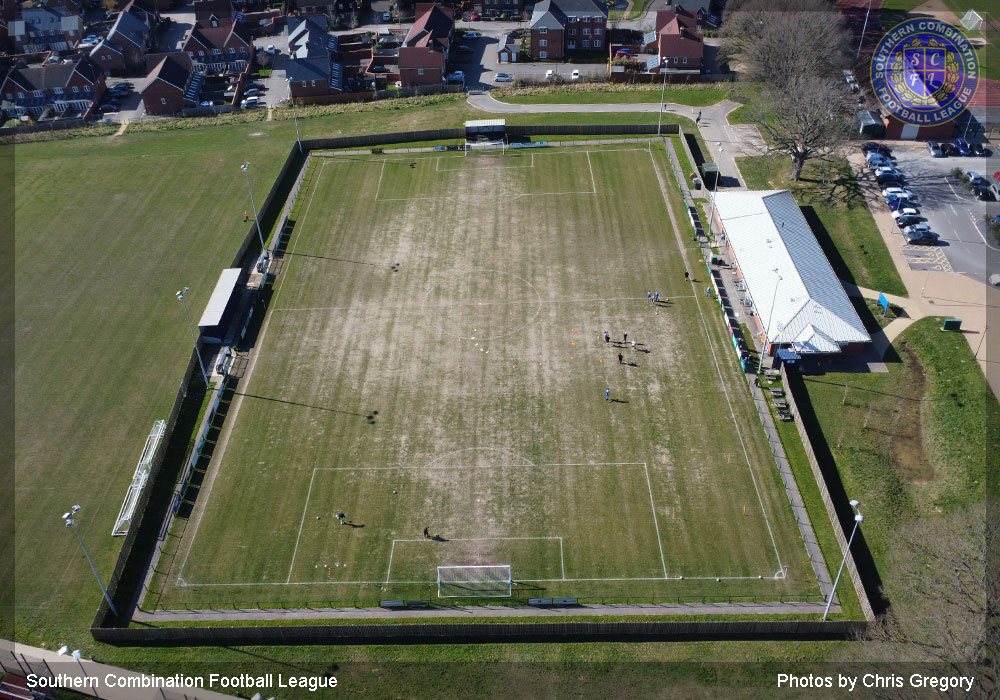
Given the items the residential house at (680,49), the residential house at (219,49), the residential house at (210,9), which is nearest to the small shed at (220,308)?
the residential house at (219,49)

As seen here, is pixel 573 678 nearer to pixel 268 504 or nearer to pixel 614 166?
pixel 268 504

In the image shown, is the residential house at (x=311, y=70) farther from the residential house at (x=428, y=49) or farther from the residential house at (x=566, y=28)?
the residential house at (x=566, y=28)

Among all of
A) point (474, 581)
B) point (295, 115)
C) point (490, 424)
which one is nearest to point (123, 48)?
point (295, 115)

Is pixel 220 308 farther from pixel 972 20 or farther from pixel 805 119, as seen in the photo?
pixel 972 20

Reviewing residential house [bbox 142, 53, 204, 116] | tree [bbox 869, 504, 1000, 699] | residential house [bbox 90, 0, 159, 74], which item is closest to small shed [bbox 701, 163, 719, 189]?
tree [bbox 869, 504, 1000, 699]

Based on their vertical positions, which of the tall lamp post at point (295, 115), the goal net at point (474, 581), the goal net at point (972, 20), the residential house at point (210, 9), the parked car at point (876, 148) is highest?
the goal net at point (972, 20)

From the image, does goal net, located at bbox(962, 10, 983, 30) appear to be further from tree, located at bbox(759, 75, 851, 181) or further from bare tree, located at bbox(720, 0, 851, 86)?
tree, located at bbox(759, 75, 851, 181)
